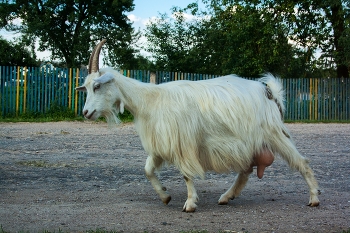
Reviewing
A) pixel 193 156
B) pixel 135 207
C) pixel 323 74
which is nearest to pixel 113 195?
pixel 135 207

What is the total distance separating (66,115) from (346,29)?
538 inches

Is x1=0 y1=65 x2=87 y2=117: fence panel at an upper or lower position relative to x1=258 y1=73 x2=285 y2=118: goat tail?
upper

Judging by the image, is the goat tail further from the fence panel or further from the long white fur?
the fence panel

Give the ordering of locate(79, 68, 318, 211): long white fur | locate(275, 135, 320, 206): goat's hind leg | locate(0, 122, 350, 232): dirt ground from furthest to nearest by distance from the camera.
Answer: locate(275, 135, 320, 206): goat's hind leg
locate(79, 68, 318, 211): long white fur
locate(0, 122, 350, 232): dirt ground

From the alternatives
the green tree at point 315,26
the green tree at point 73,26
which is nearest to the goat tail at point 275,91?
the green tree at point 315,26

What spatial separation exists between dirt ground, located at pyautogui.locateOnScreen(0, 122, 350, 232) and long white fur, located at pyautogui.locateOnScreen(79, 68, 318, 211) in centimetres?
39

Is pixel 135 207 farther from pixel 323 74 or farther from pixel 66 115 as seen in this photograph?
pixel 323 74

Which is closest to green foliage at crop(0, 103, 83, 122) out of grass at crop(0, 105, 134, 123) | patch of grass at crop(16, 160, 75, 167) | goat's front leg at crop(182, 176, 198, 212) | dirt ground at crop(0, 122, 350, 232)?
grass at crop(0, 105, 134, 123)

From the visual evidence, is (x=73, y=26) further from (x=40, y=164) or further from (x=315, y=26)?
(x=40, y=164)

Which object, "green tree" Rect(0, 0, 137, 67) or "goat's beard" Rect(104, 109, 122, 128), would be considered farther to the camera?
"green tree" Rect(0, 0, 137, 67)


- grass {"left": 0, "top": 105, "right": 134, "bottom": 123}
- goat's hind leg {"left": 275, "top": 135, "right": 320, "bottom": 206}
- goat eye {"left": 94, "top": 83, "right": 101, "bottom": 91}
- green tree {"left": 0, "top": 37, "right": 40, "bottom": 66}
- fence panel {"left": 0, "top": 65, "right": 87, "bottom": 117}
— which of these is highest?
green tree {"left": 0, "top": 37, "right": 40, "bottom": 66}

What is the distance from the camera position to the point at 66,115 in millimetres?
20734

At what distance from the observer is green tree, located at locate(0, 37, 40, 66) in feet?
94.4

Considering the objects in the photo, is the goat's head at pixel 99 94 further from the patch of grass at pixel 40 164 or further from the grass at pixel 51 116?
the grass at pixel 51 116
